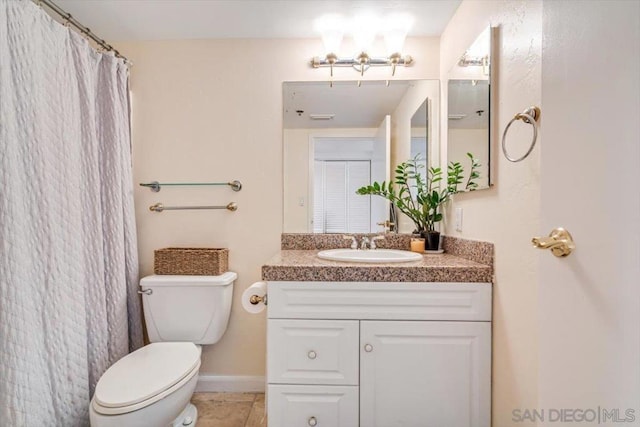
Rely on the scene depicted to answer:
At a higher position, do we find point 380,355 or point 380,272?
point 380,272

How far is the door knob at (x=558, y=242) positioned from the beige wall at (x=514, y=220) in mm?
315

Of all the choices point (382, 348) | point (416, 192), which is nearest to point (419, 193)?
point (416, 192)

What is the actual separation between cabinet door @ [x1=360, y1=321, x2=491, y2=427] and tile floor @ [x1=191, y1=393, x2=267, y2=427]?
73cm

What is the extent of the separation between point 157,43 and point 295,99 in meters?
0.91

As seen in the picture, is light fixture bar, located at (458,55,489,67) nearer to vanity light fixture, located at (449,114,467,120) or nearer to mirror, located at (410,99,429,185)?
vanity light fixture, located at (449,114,467,120)

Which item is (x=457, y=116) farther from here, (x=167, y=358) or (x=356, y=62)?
(x=167, y=358)

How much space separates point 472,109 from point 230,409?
6.45ft

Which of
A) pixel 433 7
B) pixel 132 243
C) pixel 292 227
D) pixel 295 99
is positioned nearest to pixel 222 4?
pixel 295 99

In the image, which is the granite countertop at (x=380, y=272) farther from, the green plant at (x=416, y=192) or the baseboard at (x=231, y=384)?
the baseboard at (x=231, y=384)

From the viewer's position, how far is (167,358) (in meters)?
1.41

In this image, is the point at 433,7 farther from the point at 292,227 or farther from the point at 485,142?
the point at 292,227

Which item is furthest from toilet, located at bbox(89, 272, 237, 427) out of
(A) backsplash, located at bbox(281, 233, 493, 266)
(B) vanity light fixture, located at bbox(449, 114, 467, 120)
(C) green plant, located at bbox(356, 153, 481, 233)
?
(B) vanity light fixture, located at bbox(449, 114, 467, 120)

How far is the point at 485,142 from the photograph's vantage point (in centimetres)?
123

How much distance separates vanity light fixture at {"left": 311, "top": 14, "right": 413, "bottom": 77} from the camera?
1.69 m
